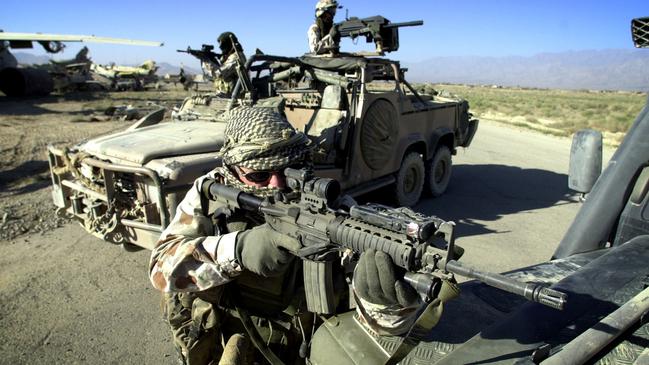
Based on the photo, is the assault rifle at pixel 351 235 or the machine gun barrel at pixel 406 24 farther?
the machine gun barrel at pixel 406 24

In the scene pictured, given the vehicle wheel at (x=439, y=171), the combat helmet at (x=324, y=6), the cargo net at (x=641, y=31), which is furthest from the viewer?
the vehicle wheel at (x=439, y=171)

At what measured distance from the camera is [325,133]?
510cm

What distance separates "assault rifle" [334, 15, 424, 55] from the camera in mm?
6336

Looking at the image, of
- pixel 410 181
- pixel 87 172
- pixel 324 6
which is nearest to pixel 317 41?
pixel 324 6

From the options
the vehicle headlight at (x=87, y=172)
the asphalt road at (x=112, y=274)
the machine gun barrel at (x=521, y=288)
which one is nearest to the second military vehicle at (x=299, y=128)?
the vehicle headlight at (x=87, y=172)

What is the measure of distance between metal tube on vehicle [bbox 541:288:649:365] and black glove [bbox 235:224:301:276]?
102 centimetres

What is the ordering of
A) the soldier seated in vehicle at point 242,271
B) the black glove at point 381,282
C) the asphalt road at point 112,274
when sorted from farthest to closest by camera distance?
the asphalt road at point 112,274, the soldier seated in vehicle at point 242,271, the black glove at point 381,282

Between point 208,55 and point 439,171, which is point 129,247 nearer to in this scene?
point 208,55

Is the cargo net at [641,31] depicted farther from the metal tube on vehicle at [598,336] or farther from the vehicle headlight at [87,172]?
the vehicle headlight at [87,172]

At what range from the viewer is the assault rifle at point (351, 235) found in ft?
4.53

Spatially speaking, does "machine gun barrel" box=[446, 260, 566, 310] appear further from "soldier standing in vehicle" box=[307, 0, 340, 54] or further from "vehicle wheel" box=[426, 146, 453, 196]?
"vehicle wheel" box=[426, 146, 453, 196]

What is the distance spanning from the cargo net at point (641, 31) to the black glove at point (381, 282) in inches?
75.4

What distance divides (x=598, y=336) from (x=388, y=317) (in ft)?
2.56

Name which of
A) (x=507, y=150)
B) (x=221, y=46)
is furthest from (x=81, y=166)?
(x=507, y=150)
